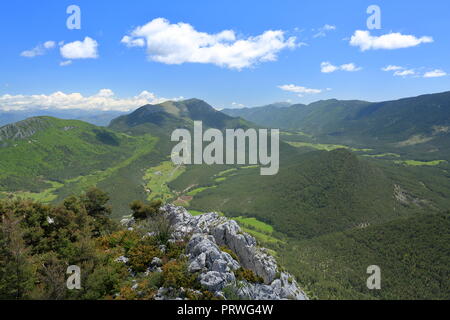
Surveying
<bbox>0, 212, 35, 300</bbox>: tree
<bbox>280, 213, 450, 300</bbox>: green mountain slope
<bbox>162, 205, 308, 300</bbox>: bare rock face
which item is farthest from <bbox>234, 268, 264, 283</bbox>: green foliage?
<bbox>280, 213, 450, 300</bbox>: green mountain slope

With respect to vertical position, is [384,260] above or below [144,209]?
below

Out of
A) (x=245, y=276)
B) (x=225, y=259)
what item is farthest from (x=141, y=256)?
(x=245, y=276)

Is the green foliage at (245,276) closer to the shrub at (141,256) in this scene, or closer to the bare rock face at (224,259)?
the bare rock face at (224,259)

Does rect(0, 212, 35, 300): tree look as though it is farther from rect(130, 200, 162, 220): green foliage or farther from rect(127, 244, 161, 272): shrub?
rect(130, 200, 162, 220): green foliage

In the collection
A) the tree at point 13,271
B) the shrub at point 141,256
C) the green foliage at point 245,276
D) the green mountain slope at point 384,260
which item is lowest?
the green mountain slope at point 384,260

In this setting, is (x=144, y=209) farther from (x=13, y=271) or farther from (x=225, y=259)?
(x=13, y=271)

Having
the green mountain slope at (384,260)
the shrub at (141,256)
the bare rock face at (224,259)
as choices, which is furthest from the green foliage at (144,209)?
A: the green mountain slope at (384,260)

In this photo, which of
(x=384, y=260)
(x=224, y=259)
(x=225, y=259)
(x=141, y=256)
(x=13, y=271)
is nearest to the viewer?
(x=13, y=271)
